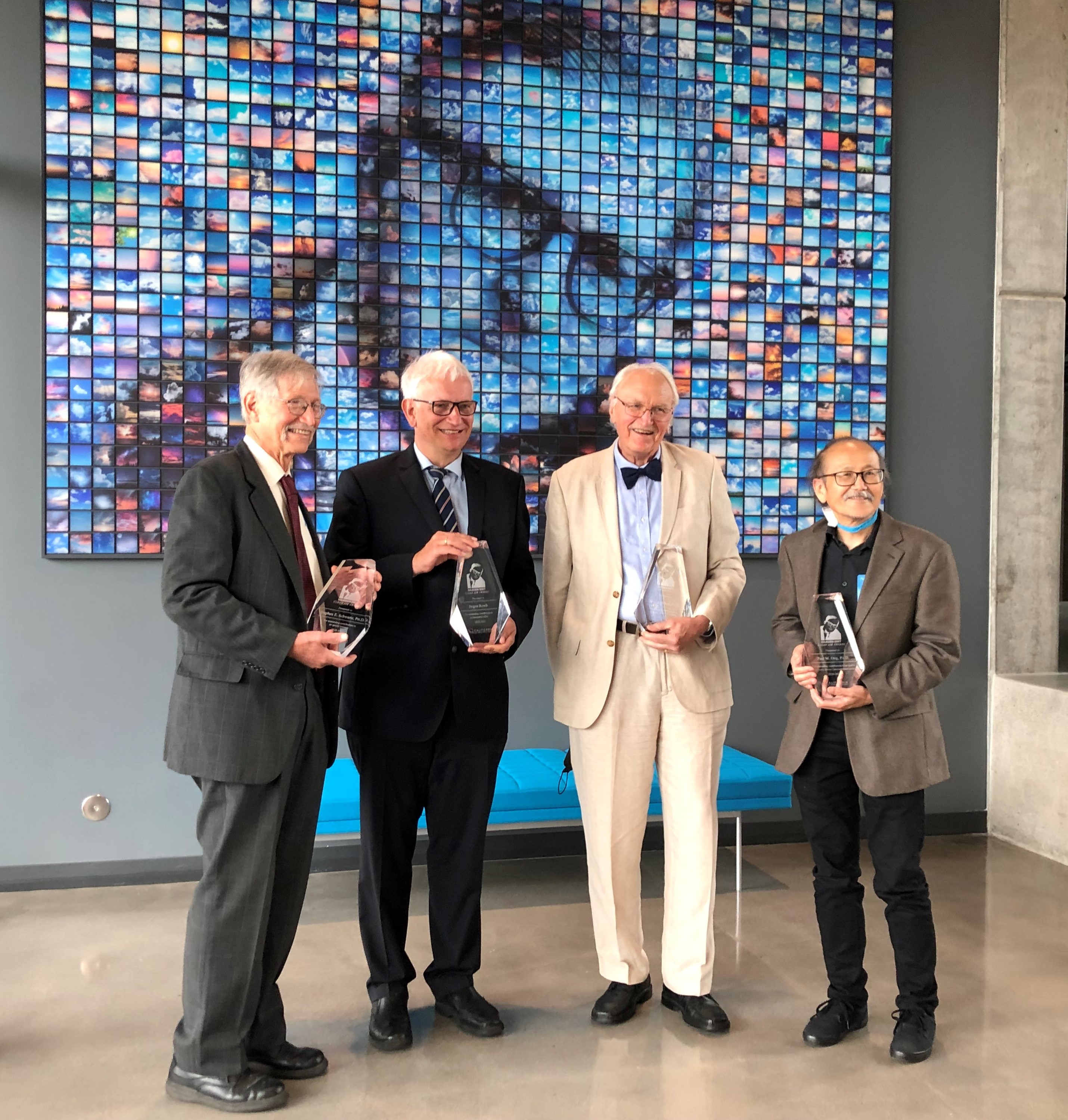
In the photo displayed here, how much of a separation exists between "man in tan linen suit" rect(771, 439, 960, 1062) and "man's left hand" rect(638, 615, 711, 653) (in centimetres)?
26

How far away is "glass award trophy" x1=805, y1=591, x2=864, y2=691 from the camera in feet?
9.18

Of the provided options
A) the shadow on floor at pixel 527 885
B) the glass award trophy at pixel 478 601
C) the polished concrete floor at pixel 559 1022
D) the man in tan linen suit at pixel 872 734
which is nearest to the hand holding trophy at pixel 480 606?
the glass award trophy at pixel 478 601

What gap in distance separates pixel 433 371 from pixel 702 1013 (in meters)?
1.95

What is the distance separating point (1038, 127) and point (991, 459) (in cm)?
164

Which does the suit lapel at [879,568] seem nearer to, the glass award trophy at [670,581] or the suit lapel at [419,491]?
the glass award trophy at [670,581]

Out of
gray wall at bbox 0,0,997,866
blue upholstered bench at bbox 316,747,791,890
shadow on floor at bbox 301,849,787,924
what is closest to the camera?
blue upholstered bench at bbox 316,747,791,890

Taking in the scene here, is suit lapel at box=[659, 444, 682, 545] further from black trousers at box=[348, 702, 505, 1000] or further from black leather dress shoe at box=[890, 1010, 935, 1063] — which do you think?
black leather dress shoe at box=[890, 1010, 935, 1063]

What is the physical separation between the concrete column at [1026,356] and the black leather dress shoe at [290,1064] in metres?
3.74

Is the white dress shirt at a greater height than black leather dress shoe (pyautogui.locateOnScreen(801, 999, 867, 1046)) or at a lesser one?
greater

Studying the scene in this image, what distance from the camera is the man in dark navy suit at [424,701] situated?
9.56 ft

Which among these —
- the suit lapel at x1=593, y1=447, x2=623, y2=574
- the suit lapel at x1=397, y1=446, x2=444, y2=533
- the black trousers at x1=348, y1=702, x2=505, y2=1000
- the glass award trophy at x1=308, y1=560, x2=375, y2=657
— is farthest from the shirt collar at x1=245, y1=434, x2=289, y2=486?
→ the suit lapel at x1=593, y1=447, x2=623, y2=574

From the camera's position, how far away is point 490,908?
13.7 feet

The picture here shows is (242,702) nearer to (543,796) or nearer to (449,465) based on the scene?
(449,465)

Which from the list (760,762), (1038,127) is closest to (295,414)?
(760,762)
